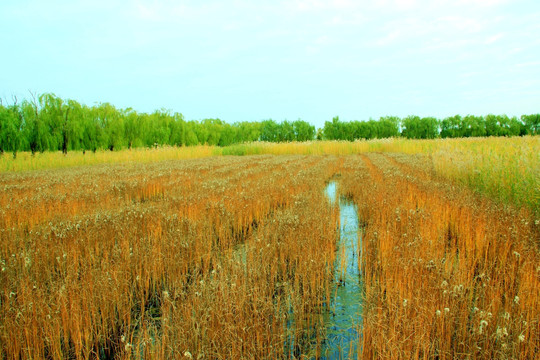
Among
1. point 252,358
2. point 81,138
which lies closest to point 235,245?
point 252,358

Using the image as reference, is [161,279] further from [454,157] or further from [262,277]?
[454,157]

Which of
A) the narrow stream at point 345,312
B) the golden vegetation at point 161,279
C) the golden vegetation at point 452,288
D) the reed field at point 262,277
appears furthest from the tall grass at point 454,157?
the golden vegetation at point 161,279

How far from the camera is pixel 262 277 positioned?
4.02m

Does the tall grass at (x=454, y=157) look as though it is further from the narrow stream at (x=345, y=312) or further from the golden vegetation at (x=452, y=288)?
the narrow stream at (x=345, y=312)

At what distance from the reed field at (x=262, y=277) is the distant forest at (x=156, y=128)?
20920mm

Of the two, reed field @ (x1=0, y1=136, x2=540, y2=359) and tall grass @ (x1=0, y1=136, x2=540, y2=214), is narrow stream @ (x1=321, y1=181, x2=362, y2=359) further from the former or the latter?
tall grass @ (x1=0, y1=136, x2=540, y2=214)

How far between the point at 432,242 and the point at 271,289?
8.43ft

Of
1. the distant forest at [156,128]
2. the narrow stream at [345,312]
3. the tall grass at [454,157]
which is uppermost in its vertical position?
the distant forest at [156,128]

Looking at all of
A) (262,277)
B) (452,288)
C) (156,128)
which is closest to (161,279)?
(262,277)

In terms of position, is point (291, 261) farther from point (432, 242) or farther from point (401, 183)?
point (401, 183)

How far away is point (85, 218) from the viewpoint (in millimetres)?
6723

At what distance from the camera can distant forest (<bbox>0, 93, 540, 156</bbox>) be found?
87.4 ft

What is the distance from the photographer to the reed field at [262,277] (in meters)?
2.71

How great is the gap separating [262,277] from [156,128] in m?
42.7
